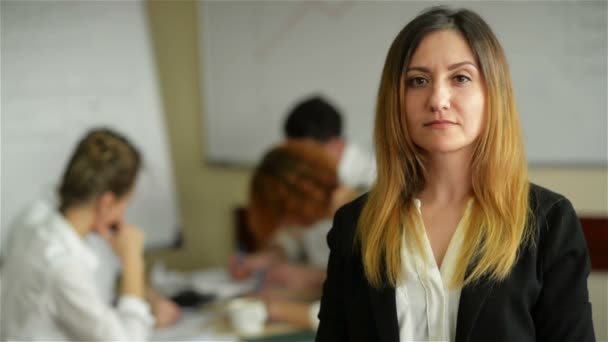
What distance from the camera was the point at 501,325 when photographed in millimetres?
712

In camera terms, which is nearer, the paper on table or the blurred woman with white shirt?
the blurred woman with white shirt

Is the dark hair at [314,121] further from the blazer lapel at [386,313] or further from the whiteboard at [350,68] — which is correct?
the blazer lapel at [386,313]

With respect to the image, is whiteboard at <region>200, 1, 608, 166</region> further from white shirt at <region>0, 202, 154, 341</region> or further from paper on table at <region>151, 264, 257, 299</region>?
white shirt at <region>0, 202, 154, 341</region>

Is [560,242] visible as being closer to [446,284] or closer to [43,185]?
[446,284]

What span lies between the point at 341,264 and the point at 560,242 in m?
0.29

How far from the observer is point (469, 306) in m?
0.72

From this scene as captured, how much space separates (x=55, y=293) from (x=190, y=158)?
1196 mm

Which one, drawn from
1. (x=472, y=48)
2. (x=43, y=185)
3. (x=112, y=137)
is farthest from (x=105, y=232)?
(x=472, y=48)

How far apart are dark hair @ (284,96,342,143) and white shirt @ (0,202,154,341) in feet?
2.57

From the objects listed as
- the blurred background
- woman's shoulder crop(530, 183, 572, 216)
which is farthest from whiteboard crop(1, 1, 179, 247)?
woman's shoulder crop(530, 183, 572, 216)

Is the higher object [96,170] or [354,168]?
[96,170]

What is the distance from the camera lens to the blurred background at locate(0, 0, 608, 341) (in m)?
1.69

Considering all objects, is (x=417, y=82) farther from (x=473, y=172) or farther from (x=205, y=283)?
(x=205, y=283)

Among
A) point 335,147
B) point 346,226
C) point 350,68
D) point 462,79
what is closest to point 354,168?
point 335,147
